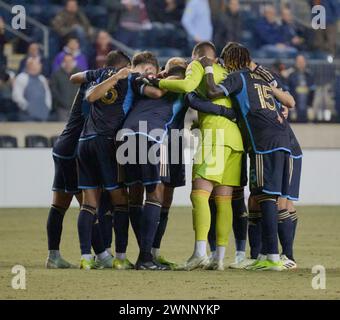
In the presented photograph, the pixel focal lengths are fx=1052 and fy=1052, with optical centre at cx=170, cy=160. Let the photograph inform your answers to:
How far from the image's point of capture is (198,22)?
20.1 metres

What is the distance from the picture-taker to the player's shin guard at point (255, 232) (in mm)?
10023

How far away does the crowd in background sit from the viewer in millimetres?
18375

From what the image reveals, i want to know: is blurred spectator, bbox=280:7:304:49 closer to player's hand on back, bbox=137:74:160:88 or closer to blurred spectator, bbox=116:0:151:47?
blurred spectator, bbox=116:0:151:47

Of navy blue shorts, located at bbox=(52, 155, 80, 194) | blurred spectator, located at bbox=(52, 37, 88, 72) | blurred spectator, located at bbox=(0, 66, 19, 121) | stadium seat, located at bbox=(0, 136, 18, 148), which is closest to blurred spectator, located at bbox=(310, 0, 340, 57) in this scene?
blurred spectator, located at bbox=(52, 37, 88, 72)

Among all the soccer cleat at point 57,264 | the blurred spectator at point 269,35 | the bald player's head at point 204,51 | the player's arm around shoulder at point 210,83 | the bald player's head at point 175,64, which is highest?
the blurred spectator at point 269,35

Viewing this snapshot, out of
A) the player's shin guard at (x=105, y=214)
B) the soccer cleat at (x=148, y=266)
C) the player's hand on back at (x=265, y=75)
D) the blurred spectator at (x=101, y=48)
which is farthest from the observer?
the blurred spectator at (x=101, y=48)

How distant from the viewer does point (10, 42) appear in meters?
19.4

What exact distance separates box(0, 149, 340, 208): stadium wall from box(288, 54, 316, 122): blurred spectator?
3.95 feet

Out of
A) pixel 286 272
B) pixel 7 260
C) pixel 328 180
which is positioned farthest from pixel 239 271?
pixel 328 180

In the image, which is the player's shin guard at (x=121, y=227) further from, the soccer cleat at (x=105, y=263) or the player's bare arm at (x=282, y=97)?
the player's bare arm at (x=282, y=97)

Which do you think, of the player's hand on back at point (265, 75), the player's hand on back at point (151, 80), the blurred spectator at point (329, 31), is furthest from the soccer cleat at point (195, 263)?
the blurred spectator at point (329, 31)

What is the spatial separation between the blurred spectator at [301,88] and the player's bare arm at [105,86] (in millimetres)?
9806
